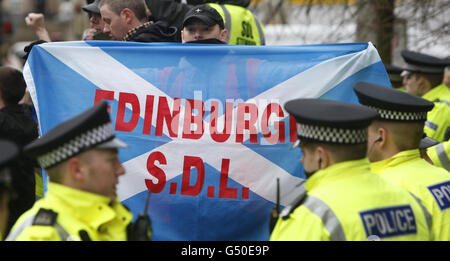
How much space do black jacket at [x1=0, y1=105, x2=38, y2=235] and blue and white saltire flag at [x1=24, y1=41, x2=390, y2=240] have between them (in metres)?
0.58

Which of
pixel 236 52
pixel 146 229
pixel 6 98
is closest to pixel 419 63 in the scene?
pixel 236 52

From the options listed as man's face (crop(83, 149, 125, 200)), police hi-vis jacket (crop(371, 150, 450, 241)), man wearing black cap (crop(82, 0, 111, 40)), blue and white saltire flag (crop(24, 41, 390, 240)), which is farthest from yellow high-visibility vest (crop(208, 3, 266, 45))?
man's face (crop(83, 149, 125, 200))

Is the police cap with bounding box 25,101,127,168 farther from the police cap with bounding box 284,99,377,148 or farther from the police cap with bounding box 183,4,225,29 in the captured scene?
the police cap with bounding box 183,4,225,29

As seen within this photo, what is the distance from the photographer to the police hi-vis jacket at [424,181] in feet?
12.8

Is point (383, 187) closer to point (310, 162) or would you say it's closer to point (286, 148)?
point (310, 162)

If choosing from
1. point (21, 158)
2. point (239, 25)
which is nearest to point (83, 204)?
point (21, 158)

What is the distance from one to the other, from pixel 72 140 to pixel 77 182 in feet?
0.63

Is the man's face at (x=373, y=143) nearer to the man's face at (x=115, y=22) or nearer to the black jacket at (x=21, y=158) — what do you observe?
the man's face at (x=115, y=22)

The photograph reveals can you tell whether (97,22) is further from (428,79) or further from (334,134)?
(334,134)

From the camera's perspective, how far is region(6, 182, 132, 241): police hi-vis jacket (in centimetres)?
294

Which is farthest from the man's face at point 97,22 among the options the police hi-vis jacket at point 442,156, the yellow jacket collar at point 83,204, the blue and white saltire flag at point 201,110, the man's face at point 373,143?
the yellow jacket collar at point 83,204

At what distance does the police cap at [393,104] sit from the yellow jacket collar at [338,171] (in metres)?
0.66

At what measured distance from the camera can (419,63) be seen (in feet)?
25.1
